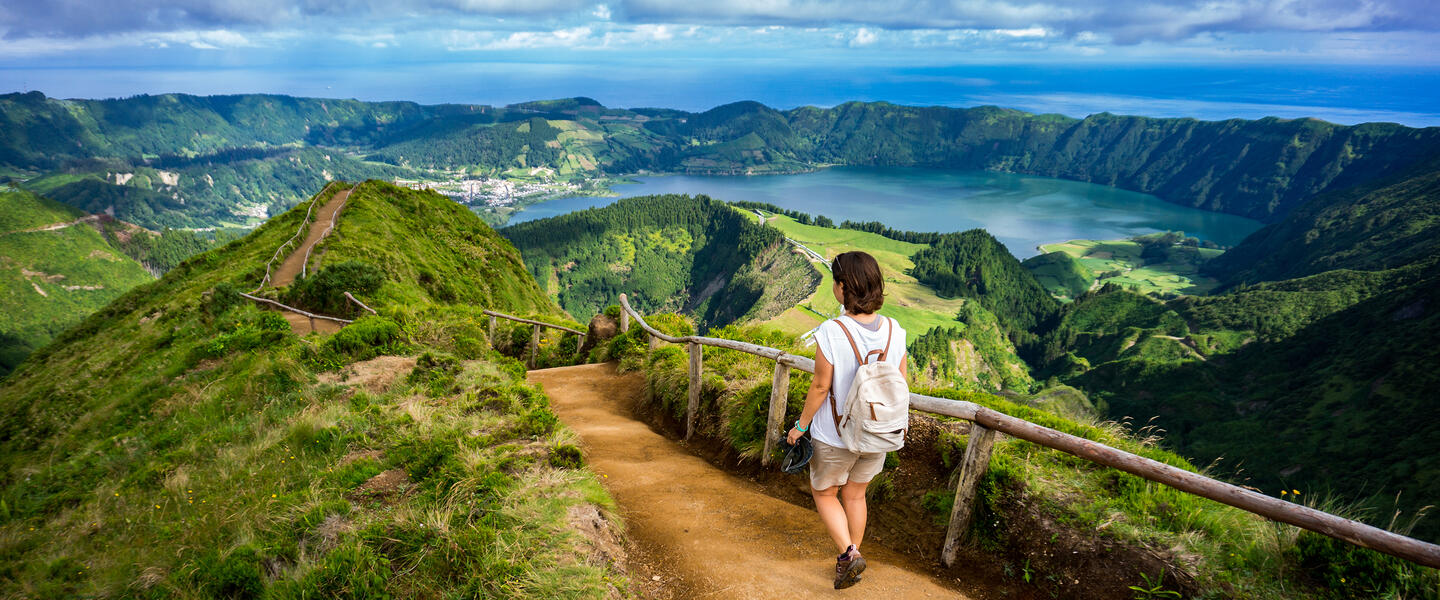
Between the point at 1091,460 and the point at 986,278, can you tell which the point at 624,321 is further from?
the point at 986,278

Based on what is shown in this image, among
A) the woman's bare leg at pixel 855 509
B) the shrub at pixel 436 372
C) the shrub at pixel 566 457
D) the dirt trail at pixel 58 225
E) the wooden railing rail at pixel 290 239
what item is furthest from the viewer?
the dirt trail at pixel 58 225

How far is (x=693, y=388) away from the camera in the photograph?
29.5ft

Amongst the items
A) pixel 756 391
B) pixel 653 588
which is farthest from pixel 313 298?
pixel 653 588

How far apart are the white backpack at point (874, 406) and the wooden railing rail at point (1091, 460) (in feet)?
3.62

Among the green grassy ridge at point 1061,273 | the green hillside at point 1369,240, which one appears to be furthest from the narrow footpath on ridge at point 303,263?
the green hillside at point 1369,240

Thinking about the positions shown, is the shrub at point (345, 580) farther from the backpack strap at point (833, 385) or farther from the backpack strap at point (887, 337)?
the backpack strap at point (887, 337)

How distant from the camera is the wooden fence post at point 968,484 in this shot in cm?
527

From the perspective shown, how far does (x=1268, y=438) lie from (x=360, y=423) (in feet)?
378

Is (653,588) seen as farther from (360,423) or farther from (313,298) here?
(313,298)

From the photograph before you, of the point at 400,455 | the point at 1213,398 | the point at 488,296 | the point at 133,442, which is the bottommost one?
the point at 1213,398

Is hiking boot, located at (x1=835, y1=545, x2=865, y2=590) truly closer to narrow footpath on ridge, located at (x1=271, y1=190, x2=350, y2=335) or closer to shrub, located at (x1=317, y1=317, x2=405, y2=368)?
shrub, located at (x1=317, y1=317, x2=405, y2=368)

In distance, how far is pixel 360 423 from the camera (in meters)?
7.55

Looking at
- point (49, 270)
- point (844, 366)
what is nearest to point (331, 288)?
point (844, 366)

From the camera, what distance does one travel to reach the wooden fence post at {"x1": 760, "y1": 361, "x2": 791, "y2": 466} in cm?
693
